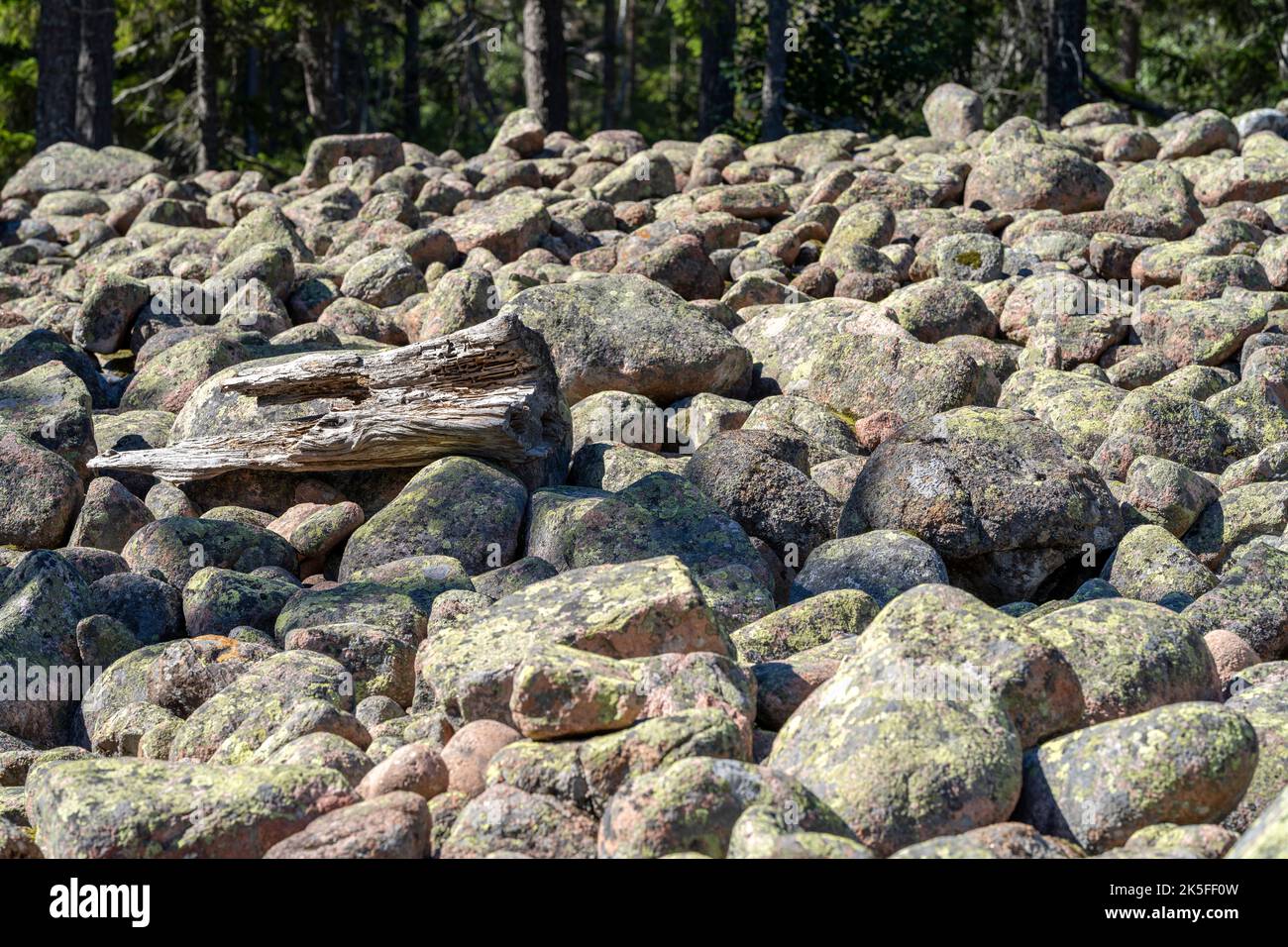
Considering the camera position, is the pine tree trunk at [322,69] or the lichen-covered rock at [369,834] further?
the pine tree trunk at [322,69]

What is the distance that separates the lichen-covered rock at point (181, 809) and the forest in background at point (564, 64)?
1548 cm

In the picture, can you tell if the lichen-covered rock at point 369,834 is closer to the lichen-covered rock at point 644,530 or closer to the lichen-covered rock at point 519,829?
the lichen-covered rock at point 519,829

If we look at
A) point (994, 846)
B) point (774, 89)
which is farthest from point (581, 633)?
point (774, 89)

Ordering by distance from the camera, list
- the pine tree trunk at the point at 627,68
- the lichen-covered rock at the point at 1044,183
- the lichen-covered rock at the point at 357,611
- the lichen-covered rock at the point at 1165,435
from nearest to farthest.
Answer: the lichen-covered rock at the point at 357,611 < the lichen-covered rock at the point at 1165,435 < the lichen-covered rock at the point at 1044,183 < the pine tree trunk at the point at 627,68

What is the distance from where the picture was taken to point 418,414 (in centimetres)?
846

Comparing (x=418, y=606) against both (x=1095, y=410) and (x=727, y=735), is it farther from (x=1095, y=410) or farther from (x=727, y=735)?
(x=1095, y=410)

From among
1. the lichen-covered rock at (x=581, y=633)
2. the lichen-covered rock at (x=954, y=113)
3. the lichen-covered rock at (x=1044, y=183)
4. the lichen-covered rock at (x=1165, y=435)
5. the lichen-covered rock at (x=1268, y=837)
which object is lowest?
the lichen-covered rock at (x=1268, y=837)

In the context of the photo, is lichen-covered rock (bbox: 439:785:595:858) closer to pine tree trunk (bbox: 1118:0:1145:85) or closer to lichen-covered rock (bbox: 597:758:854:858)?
lichen-covered rock (bbox: 597:758:854:858)

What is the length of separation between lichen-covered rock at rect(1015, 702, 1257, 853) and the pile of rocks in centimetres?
1

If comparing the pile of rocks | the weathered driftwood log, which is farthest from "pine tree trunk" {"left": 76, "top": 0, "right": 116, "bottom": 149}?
the weathered driftwood log

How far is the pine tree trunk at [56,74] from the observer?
1942 centimetres

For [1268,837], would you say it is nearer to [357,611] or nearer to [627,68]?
[357,611]

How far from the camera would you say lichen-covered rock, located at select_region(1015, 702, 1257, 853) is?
14.5 ft

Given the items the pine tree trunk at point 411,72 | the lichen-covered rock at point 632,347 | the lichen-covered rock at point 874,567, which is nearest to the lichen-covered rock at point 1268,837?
the lichen-covered rock at point 874,567
